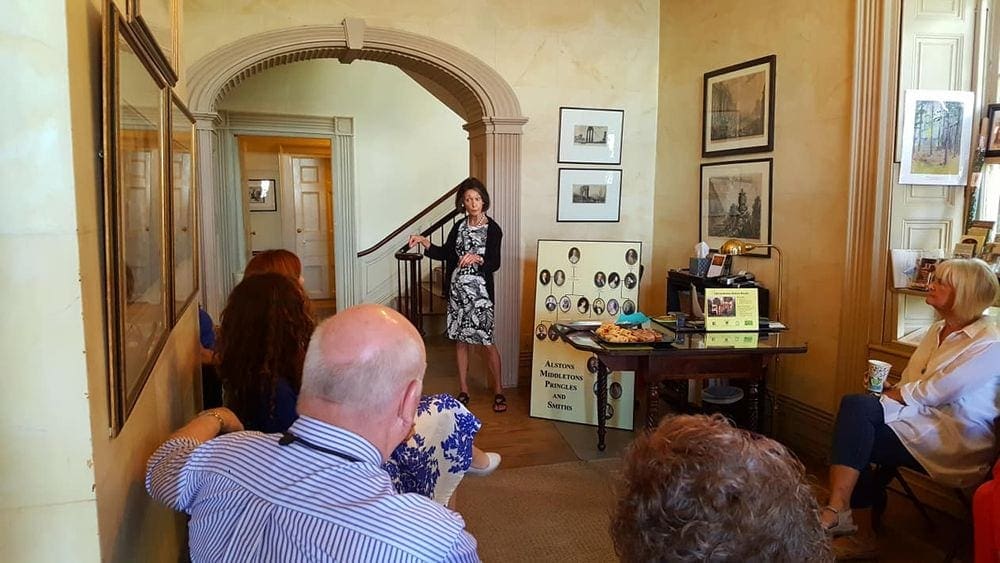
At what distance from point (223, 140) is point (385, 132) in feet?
6.11

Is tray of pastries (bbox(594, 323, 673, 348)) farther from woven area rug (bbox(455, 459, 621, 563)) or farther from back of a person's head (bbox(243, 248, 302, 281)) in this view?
back of a person's head (bbox(243, 248, 302, 281))

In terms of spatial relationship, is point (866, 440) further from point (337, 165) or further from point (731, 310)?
point (337, 165)

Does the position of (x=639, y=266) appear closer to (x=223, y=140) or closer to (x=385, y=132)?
(x=385, y=132)

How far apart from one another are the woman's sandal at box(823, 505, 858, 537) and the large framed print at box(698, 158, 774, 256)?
1.87 meters

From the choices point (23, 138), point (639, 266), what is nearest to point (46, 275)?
point (23, 138)

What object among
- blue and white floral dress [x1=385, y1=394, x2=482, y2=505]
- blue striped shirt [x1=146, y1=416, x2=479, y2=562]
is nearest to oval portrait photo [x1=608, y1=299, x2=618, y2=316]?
blue and white floral dress [x1=385, y1=394, x2=482, y2=505]

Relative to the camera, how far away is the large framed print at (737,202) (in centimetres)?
419

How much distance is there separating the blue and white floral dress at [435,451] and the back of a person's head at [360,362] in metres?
0.55

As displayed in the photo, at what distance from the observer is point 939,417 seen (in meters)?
2.58

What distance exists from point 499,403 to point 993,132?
3.23 metres

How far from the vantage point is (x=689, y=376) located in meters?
3.36

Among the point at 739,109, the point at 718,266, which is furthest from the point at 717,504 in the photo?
the point at 739,109

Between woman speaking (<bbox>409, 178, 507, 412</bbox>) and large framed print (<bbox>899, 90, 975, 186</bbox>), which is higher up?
large framed print (<bbox>899, 90, 975, 186</bbox>)

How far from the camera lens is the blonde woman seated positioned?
2.51 metres
